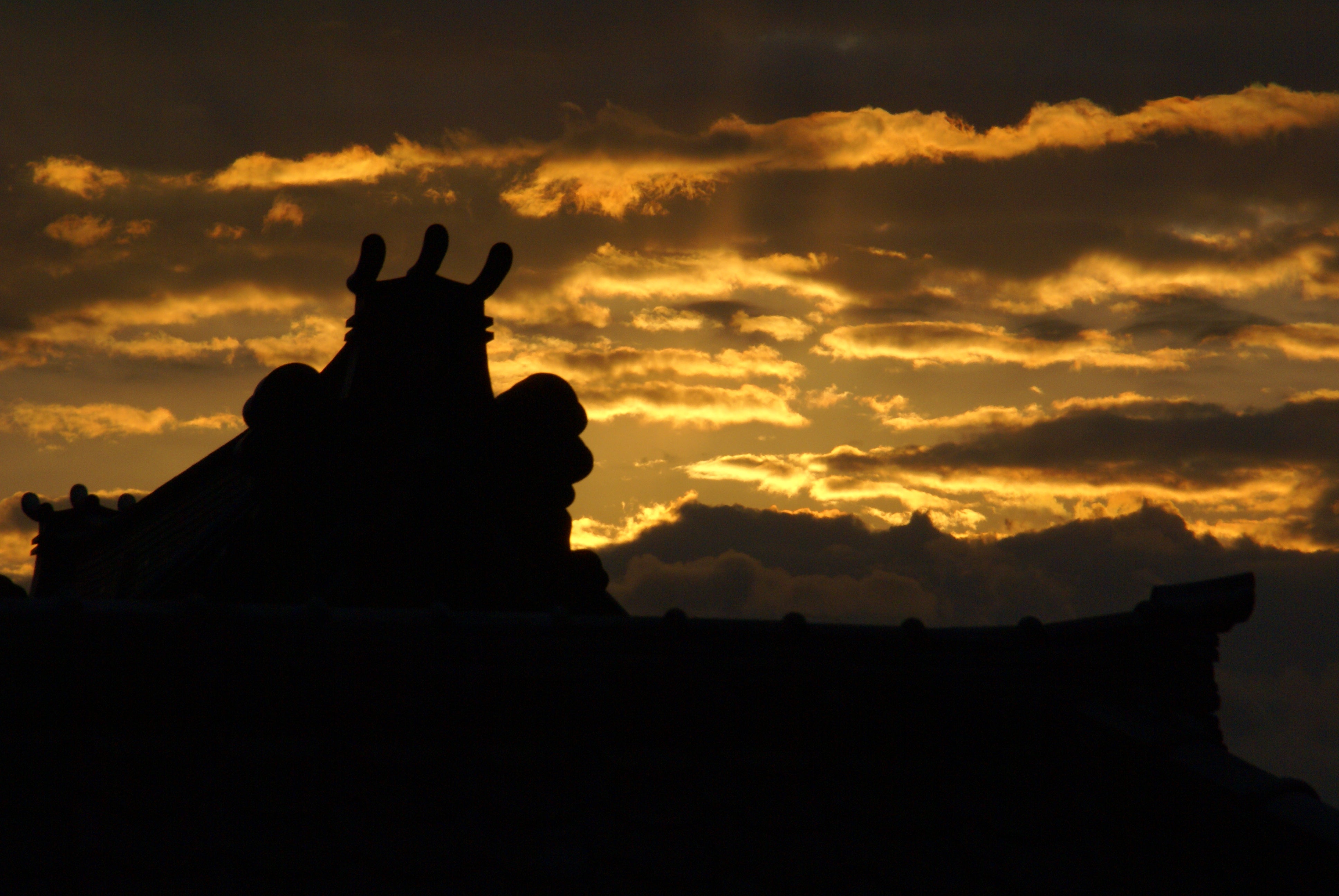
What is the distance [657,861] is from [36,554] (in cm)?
1392

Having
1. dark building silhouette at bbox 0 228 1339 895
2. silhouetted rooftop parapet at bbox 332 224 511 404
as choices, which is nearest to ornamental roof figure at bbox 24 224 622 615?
silhouetted rooftop parapet at bbox 332 224 511 404

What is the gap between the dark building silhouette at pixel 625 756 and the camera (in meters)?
5.75

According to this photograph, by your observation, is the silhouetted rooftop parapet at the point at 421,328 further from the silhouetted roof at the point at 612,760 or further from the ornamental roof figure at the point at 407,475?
the silhouetted roof at the point at 612,760

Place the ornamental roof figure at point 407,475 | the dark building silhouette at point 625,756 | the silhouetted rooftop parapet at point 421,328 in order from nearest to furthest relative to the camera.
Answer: the dark building silhouette at point 625,756
the ornamental roof figure at point 407,475
the silhouetted rooftop parapet at point 421,328

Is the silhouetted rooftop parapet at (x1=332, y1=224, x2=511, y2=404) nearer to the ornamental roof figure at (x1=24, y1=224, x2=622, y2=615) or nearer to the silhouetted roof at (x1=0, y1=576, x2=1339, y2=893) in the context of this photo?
the ornamental roof figure at (x1=24, y1=224, x2=622, y2=615)

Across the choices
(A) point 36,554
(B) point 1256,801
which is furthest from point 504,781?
(A) point 36,554

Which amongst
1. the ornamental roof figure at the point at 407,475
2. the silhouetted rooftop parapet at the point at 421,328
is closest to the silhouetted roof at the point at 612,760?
the ornamental roof figure at the point at 407,475

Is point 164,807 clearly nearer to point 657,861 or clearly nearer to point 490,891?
point 490,891

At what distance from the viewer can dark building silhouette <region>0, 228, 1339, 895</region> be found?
18.9 feet

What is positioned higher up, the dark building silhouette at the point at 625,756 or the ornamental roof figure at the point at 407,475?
the ornamental roof figure at the point at 407,475

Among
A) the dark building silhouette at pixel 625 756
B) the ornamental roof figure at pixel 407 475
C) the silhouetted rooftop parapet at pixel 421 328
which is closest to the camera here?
the dark building silhouette at pixel 625 756

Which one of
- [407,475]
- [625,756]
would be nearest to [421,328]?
[407,475]

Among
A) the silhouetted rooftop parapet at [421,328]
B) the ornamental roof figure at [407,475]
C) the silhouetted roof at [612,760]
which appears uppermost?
the silhouetted rooftop parapet at [421,328]

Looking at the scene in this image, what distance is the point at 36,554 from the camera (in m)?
16.4
